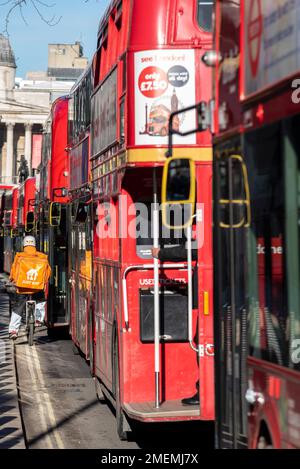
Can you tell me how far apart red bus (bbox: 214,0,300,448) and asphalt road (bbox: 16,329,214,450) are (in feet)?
15.9

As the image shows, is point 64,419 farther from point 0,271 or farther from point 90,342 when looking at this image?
point 0,271

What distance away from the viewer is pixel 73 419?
528 inches

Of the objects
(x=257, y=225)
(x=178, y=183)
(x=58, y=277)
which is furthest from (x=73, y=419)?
(x=58, y=277)

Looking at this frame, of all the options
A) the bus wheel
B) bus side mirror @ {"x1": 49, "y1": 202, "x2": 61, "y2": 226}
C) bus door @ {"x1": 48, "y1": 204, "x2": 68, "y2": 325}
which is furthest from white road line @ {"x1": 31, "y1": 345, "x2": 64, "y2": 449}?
bus side mirror @ {"x1": 49, "y1": 202, "x2": 61, "y2": 226}

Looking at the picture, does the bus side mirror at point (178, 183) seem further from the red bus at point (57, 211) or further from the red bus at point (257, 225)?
the red bus at point (57, 211)

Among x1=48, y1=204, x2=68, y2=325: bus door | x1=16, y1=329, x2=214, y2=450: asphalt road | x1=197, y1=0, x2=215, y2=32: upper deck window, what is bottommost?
x1=16, y1=329, x2=214, y2=450: asphalt road

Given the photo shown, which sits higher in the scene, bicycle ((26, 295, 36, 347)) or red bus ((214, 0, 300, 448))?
red bus ((214, 0, 300, 448))

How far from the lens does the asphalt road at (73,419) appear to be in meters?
11.8

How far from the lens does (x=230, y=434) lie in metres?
6.82

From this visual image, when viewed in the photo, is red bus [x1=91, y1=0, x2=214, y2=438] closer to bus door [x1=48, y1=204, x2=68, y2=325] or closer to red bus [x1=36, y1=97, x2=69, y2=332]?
red bus [x1=36, y1=97, x2=69, y2=332]

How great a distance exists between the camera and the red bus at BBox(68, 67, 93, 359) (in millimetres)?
16094

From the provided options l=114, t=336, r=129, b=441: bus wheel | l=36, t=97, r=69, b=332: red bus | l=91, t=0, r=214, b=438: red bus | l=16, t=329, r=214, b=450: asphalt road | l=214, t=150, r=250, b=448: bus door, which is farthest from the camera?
l=36, t=97, r=69, b=332: red bus

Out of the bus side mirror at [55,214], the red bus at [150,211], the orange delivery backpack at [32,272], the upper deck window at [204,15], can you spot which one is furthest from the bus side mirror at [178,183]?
the bus side mirror at [55,214]

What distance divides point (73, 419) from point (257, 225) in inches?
295
